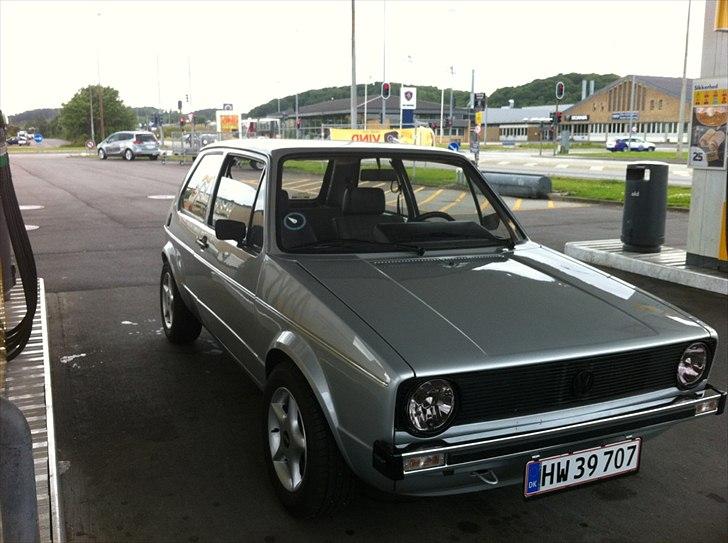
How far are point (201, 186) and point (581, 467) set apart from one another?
3.29 m

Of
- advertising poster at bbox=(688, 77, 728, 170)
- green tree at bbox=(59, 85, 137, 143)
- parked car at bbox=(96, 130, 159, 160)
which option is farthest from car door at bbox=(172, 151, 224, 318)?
green tree at bbox=(59, 85, 137, 143)

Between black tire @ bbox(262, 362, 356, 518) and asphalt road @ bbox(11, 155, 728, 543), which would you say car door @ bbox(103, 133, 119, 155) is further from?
black tire @ bbox(262, 362, 356, 518)

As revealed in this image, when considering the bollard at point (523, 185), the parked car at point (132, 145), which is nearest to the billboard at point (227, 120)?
the parked car at point (132, 145)

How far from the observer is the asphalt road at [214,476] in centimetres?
305

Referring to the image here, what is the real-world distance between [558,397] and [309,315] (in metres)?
1.08

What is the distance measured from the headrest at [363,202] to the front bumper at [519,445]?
1.80 metres

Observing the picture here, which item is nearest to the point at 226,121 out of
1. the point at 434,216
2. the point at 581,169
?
the point at 581,169

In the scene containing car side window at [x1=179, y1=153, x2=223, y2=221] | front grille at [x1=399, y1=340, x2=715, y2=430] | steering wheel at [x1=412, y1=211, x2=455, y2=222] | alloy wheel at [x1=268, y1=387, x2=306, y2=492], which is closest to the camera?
front grille at [x1=399, y1=340, x2=715, y2=430]

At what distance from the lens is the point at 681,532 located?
305cm

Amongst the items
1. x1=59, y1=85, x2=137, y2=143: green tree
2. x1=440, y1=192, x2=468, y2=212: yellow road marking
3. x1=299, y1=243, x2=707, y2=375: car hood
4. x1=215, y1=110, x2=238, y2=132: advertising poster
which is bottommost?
x1=299, y1=243, x2=707, y2=375: car hood

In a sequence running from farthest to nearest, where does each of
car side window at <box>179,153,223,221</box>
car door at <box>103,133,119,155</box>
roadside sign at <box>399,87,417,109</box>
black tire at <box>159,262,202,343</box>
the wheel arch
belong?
car door at <box>103,133,119,155</box>
roadside sign at <box>399,87,417,109</box>
black tire at <box>159,262,202,343</box>
car side window at <box>179,153,223,221</box>
the wheel arch

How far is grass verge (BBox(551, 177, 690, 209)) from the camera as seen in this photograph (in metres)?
16.8

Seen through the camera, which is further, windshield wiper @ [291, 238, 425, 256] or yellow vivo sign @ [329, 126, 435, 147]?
yellow vivo sign @ [329, 126, 435, 147]

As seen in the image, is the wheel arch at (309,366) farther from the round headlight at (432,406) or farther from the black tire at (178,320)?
the black tire at (178,320)
